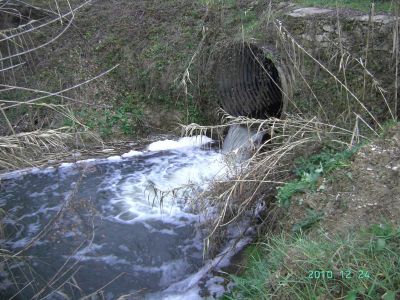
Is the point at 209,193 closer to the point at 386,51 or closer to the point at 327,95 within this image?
the point at 327,95

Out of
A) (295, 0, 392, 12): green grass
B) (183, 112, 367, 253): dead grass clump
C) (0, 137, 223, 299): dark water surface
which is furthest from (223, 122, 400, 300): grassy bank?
(295, 0, 392, 12): green grass

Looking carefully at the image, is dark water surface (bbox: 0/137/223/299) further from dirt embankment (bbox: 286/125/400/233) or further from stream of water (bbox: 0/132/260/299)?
dirt embankment (bbox: 286/125/400/233)

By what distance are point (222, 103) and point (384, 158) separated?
4675 mm

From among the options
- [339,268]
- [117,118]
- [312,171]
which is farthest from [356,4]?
[339,268]

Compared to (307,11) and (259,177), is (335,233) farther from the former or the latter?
(307,11)

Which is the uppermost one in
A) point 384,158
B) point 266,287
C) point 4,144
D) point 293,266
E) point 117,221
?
point 4,144

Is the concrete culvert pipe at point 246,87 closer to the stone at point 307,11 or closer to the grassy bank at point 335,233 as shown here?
the stone at point 307,11

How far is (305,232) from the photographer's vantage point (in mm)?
4168

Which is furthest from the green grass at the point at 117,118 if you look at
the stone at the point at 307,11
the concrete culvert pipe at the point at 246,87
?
the stone at the point at 307,11

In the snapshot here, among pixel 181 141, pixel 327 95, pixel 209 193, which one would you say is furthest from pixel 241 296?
pixel 181 141

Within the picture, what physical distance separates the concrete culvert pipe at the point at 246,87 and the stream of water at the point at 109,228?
3.64 feet

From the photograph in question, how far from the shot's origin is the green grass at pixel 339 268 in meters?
2.84

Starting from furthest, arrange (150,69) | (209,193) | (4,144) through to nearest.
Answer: (150,69)
(209,193)
(4,144)

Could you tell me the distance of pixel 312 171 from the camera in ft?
15.9
